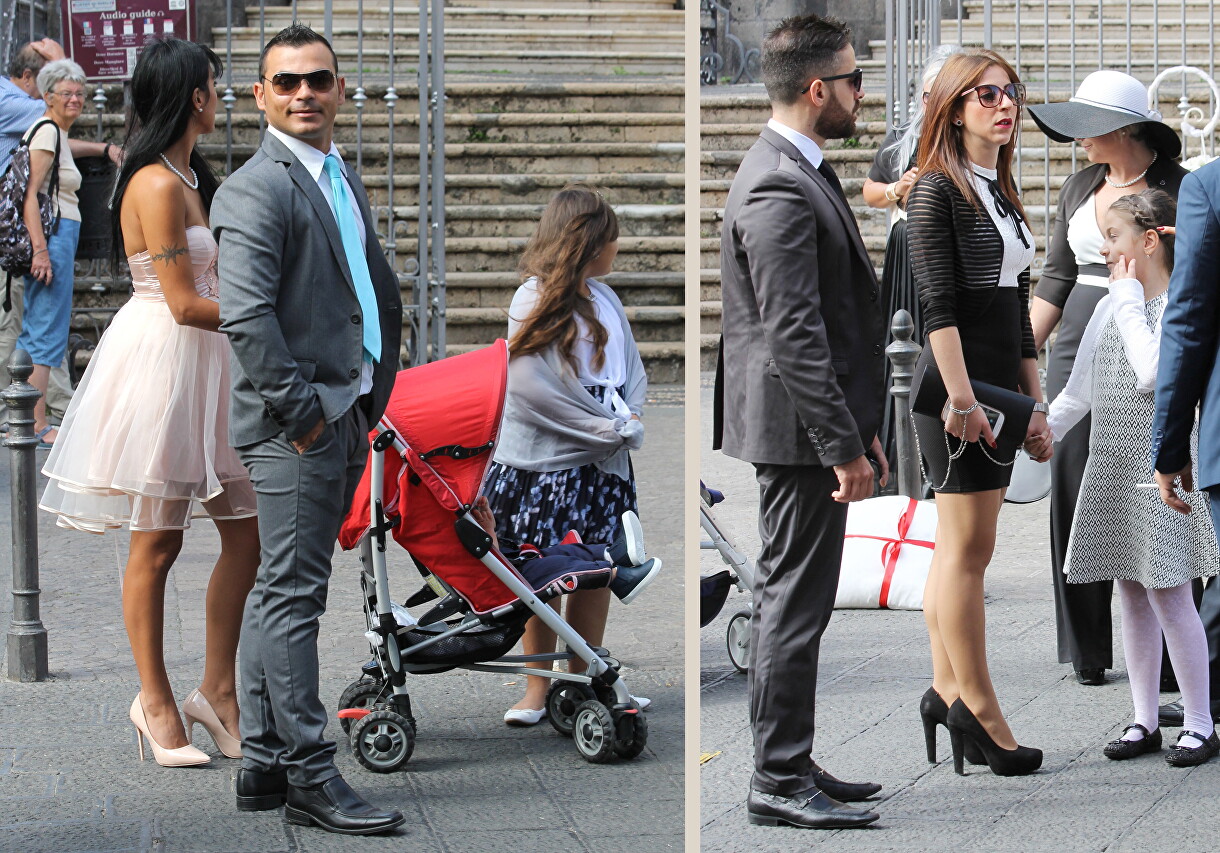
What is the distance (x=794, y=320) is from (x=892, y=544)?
2.72 m

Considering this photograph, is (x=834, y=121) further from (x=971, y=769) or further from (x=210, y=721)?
(x=210, y=721)

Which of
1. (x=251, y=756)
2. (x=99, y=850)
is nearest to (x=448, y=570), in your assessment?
(x=251, y=756)

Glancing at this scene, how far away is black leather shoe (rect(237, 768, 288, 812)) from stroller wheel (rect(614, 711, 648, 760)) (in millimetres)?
937

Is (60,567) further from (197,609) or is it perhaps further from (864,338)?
(864,338)

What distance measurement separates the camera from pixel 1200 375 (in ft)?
11.8

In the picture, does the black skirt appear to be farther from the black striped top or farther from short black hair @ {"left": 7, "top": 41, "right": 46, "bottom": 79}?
short black hair @ {"left": 7, "top": 41, "right": 46, "bottom": 79}

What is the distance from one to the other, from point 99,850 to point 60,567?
10.6 ft

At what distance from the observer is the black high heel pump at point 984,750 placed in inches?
164

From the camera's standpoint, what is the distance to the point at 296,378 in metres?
3.80

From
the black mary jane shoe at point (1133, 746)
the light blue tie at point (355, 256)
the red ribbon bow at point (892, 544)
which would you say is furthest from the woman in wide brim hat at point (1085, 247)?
the light blue tie at point (355, 256)

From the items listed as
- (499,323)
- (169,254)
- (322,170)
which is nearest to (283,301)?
(322,170)

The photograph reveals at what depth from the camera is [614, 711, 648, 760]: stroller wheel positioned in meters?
4.46

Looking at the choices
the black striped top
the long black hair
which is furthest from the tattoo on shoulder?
the black striped top

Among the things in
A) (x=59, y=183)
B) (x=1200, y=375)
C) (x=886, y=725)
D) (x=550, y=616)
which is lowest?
(x=886, y=725)
